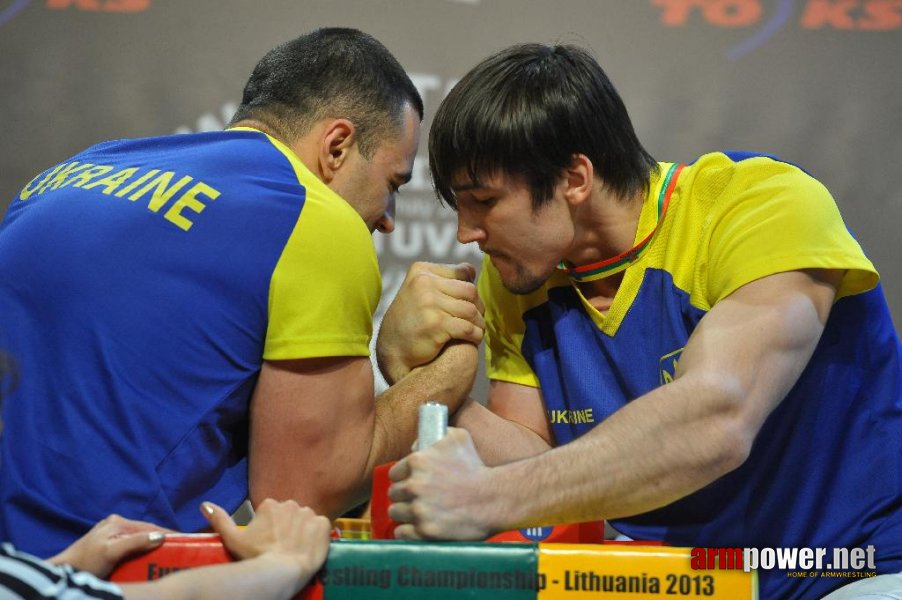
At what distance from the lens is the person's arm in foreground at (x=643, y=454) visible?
3.66 feet

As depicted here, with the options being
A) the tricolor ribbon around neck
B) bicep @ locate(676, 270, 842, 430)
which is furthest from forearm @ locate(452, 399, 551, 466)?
bicep @ locate(676, 270, 842, 430)

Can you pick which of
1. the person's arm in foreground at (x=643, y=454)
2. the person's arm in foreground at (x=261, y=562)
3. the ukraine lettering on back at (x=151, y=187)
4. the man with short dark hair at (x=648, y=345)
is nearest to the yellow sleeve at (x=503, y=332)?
the man with short dark hair at (x=648, y=345)

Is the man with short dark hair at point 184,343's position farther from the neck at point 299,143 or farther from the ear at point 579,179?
the ear at point 579,179

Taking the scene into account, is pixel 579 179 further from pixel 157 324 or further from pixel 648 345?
pixel 157 324

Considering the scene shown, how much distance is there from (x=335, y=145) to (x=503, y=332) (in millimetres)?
458

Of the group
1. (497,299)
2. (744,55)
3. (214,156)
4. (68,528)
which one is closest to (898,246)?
(744,55)

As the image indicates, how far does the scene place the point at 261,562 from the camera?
3.21 feet

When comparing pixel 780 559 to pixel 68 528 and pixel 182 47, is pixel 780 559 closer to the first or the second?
pixel 68 528

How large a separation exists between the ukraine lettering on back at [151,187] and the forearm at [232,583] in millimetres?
499

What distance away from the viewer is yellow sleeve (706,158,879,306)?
133 cm

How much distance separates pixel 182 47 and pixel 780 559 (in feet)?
6.75

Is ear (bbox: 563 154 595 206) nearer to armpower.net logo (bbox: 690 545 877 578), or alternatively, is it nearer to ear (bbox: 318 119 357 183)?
ear (bbox: 318 119 357 183)

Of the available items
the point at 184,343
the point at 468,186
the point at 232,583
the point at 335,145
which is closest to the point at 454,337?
the point at 468,186

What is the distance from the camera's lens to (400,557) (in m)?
0.97
